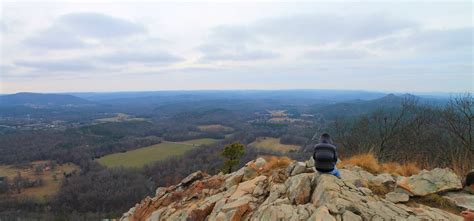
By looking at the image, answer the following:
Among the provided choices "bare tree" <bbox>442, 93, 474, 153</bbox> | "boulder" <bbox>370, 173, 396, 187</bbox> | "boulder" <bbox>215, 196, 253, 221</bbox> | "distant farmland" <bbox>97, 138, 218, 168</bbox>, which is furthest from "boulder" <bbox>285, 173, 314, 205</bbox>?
"distant farmland" <bbox>97, 138, 218, 168</bbox>

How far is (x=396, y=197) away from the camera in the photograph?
33.9 ft

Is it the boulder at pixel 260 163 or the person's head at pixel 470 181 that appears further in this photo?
the boulder at pixel 260 163

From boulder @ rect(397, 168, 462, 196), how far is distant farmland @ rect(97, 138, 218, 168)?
293 ft

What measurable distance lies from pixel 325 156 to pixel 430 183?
170 inches

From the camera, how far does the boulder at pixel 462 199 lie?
990 cm

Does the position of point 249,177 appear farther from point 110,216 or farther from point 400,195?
point 110,216

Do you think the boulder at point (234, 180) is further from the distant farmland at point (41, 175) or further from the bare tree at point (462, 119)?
Answer: the distant farmland at point (41, 175)

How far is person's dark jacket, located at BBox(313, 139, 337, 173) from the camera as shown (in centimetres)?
1021

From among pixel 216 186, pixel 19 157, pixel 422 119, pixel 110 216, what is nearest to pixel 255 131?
pixel 110 216

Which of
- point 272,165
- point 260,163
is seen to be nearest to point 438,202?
point 272,165

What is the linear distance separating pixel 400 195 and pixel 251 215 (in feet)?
17.0

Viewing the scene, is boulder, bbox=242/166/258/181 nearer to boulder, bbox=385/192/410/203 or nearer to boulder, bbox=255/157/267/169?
boulder, bbox=255/157/267/169

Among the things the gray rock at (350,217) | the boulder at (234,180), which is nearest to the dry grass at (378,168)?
the boulder at (234,180)

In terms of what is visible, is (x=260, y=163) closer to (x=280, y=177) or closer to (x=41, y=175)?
(x=280, y=177)
